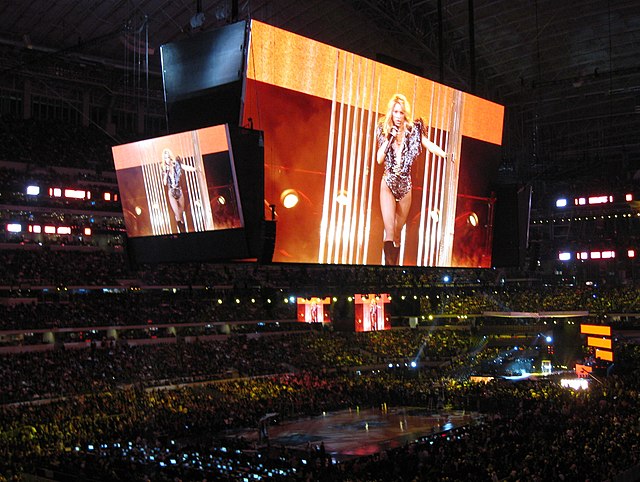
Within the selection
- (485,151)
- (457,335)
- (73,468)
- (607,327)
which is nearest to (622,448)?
(485,151)

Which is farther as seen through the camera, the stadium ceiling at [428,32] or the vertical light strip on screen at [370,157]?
the stadium ceiling at [428,32]

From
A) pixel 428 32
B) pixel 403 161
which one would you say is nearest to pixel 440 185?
pixel 403 161

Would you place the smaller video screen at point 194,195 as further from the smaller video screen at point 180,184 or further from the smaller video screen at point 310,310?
the smaller video screen at point 310,310

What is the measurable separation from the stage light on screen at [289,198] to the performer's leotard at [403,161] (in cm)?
299

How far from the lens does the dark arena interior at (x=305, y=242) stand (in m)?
18.6

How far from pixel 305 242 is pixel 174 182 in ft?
10.7

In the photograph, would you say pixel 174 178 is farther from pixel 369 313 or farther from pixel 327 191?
pixel 369 313

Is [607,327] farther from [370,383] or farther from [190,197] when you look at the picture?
[190,197]

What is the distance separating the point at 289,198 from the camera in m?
18.9

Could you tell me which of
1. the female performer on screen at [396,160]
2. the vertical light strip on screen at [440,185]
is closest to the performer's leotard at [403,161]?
the female performer on screen at [396,160]

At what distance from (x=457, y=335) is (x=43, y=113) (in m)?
26.3

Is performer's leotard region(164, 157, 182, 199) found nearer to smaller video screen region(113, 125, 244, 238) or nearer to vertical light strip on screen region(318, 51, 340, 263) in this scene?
smaller video screen region(113, 125, 244, 238)

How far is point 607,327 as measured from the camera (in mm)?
34031

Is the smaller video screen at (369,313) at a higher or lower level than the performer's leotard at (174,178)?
lower
